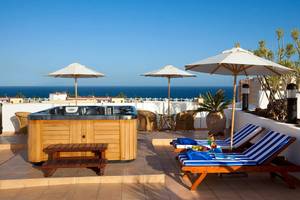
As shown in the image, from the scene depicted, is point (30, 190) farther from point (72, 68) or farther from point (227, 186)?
point (72, 68)

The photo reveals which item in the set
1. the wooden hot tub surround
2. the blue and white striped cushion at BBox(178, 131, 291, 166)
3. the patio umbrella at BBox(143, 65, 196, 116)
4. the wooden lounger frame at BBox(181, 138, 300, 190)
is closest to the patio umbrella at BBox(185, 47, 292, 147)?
the blue and white striped cushion at BBox(178, 131, 291, 166)

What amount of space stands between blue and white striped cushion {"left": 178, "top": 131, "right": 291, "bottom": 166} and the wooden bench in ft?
4.51

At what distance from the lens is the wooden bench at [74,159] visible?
5.10 meters

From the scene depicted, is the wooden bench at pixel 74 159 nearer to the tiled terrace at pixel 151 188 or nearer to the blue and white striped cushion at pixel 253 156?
the tiled terrace at pixel 151 188

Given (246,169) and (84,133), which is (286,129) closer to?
(246,169)

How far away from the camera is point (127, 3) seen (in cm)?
2064

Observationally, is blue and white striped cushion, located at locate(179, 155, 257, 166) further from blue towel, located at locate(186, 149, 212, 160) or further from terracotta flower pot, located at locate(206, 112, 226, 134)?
terracotta flower pot, located at locate(206, 112, 226, 134)

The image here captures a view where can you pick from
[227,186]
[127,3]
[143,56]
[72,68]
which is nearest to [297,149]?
[227,186]

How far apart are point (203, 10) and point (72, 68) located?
16.5 m

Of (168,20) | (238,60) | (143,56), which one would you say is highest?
(168,20)

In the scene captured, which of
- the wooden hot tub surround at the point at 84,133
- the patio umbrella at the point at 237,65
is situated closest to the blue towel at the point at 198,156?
→ the patio umbrella at the point at 237,65

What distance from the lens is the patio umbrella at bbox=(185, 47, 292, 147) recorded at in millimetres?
5238

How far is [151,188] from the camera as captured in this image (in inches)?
190

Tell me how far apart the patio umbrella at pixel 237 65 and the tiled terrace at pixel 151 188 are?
50.0 inches
